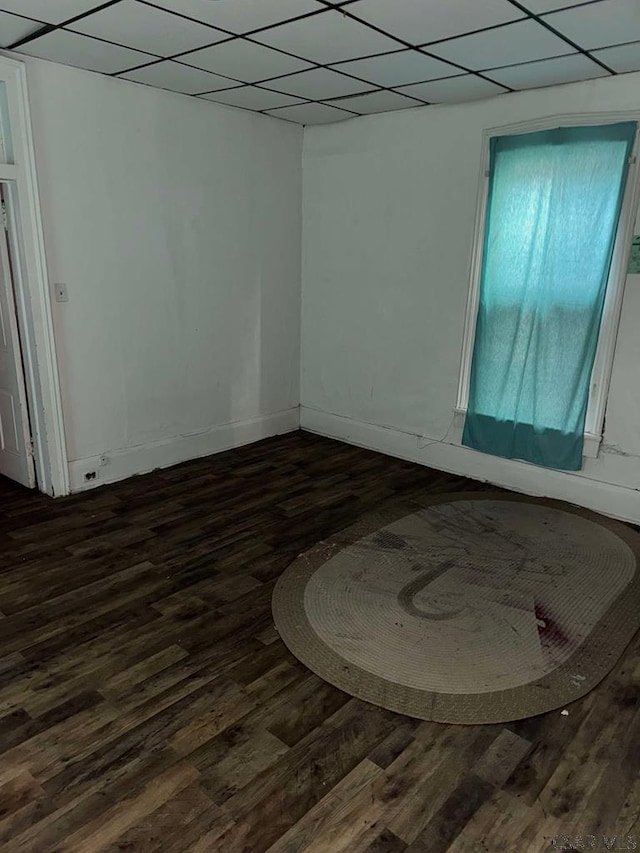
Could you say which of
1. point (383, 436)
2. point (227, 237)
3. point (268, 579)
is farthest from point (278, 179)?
point (268, 579)

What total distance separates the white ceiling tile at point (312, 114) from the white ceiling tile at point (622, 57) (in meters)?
1.87

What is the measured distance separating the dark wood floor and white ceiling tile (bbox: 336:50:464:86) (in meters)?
2.71

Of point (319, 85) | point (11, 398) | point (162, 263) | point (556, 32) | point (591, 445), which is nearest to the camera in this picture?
point (556, 32)

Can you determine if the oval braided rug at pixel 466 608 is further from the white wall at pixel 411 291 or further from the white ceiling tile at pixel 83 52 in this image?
the white ceiling tile at pixel 83 52

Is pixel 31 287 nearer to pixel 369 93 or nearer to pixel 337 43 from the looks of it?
pixel 337 43

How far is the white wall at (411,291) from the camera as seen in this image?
373cm

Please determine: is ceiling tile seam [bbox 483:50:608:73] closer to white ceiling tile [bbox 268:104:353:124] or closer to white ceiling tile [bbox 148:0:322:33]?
white ceiling tile [bbox 148:0:322:33]

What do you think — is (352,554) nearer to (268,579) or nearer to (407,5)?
(268,579)

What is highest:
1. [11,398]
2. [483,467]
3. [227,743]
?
[11,398]

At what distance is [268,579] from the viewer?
304 cm

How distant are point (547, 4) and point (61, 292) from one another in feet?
9.75

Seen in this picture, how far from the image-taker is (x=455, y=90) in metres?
3.75

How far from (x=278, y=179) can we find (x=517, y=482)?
9.87 ft

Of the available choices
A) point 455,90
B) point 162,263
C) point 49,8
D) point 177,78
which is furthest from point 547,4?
point 162,263
